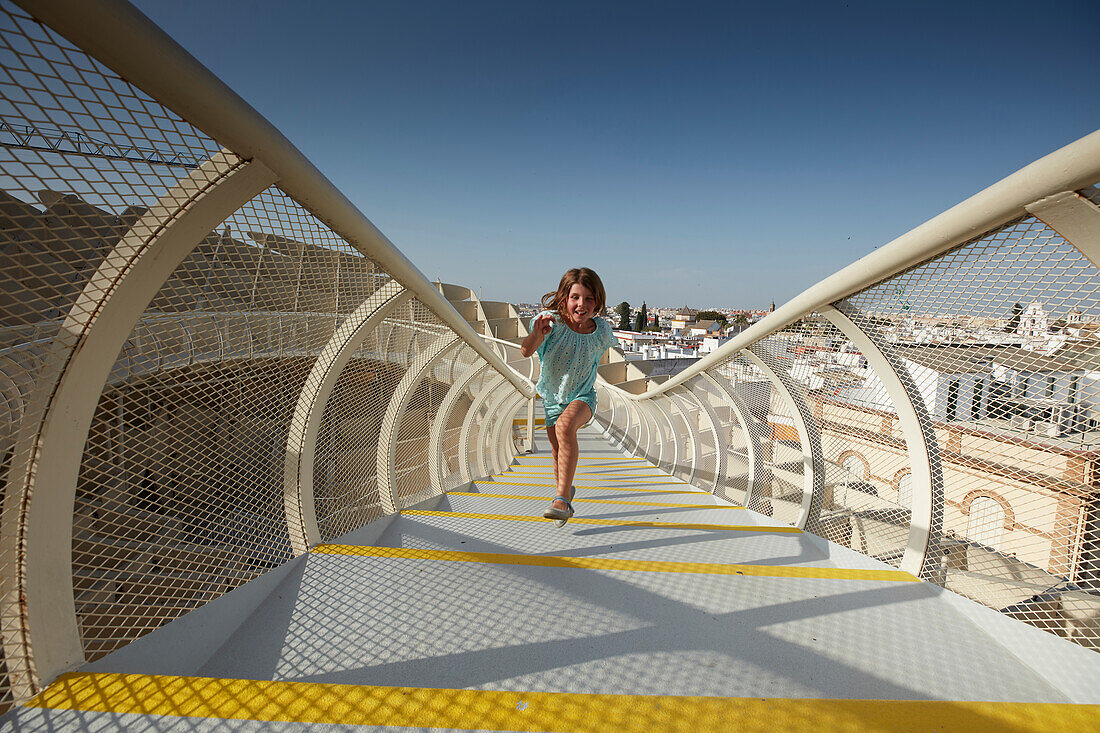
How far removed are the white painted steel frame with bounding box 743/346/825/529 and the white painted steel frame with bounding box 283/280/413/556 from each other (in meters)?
1.95

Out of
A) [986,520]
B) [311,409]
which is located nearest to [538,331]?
[311,409]

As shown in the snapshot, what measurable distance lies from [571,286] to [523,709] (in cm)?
180

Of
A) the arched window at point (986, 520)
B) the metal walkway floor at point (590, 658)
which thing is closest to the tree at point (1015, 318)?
the arched window at point (986, 520)

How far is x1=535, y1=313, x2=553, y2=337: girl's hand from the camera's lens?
7.11ft

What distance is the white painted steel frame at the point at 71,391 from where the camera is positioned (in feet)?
2.67

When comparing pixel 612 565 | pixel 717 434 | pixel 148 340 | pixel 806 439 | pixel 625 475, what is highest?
pixel 148 340

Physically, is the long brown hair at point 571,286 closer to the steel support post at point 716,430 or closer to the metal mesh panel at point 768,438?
the metal mesh panel at point 768,438

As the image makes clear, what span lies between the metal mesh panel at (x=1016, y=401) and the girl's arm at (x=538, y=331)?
53.9 inches

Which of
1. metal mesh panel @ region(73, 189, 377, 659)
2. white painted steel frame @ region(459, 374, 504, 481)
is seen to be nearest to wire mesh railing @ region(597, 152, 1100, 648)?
metal mesh panel @ region(73, 189, 377, 659)

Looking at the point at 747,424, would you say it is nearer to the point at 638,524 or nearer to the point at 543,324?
the point at 638,524

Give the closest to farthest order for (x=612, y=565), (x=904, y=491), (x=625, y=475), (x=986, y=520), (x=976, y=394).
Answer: (x=976, y=394)
(x=986, y=520)
(x=612, y=565)
(x=904, y=491)
(x=625, y=475)

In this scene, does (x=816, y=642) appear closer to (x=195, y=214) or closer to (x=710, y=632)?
(x=710, y=632)

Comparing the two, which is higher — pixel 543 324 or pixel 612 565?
pixel 543 324

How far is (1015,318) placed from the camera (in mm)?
1168
